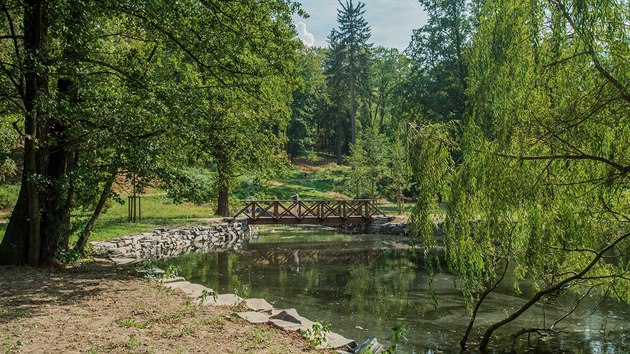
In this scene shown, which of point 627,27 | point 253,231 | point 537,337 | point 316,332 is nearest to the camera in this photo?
point 627,27

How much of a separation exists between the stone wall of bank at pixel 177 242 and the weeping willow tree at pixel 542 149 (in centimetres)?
841

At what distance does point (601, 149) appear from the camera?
4.71 m

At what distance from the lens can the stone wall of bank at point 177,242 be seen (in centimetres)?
→ 1264

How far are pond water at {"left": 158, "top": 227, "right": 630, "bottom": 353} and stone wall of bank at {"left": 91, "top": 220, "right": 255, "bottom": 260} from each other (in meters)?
0.92

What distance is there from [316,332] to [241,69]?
565 centimetres

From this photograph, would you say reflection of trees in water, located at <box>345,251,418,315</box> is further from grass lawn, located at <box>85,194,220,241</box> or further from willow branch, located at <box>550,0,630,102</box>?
grass lawn, located at <box>85,194,220,241</box>

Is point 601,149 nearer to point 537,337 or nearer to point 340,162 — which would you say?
point 537,337

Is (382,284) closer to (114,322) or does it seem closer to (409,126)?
(409,126)

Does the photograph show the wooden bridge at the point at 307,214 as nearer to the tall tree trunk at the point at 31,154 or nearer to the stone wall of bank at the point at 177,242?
the stone wall of bank at the point at 177,242

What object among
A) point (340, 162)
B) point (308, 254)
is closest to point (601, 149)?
point (308, 254)

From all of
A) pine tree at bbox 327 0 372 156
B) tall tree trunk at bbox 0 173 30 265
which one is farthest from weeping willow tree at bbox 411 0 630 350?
pine tree at bbox 327 0 372 156

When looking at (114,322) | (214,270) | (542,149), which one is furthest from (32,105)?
(542,149)

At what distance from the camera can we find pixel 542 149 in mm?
5465

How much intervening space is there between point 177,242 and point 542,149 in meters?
13.2
